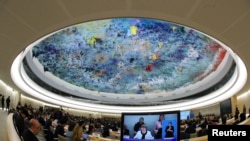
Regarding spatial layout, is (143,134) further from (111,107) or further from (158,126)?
(111,107)

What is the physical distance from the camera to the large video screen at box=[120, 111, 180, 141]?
4715mm

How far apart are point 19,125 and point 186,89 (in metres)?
16.0

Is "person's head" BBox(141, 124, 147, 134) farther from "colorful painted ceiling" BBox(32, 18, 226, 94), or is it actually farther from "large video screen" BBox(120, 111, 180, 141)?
"colorful painted ceiling" BBox(32, 18, 226, 94)

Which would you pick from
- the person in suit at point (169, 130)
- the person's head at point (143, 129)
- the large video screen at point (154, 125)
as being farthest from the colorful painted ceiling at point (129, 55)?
the person in suit at point (169, 130)

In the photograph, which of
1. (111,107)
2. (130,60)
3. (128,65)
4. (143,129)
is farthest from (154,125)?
(111,107)

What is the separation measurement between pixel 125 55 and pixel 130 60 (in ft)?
2.33

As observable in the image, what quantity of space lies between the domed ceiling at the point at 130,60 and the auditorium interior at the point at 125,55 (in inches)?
2.3

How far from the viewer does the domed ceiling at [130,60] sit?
51.6 feet

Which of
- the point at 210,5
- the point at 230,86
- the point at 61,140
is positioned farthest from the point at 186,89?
the point at 210,5

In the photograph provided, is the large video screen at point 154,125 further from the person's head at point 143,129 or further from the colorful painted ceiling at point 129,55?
the colorful painted ceiling at point 129,55

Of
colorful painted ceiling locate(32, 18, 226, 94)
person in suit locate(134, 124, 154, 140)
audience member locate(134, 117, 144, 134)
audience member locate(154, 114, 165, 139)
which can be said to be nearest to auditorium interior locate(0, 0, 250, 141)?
colorful painted ceiling locate(32, 18, 226, 94)

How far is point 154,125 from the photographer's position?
4.81 m

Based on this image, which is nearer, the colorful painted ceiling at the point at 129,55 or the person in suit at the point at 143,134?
the person in suit at the point at 143,134

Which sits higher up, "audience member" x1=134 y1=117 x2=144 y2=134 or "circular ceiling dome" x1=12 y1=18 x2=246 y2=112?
"circular ceiling dome" x1=12 y1=18 x2=246 y2=112
